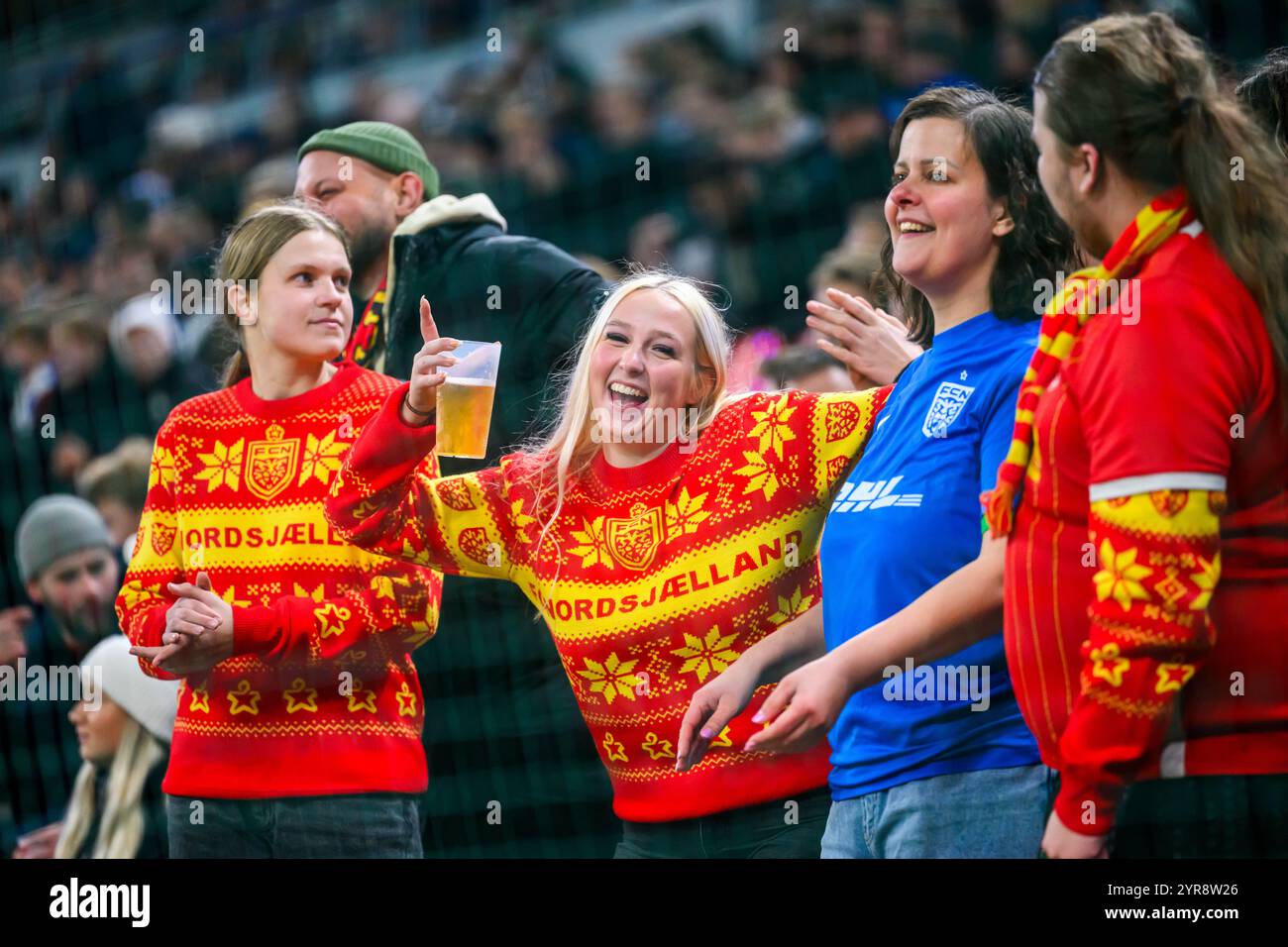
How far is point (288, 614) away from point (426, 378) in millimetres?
389

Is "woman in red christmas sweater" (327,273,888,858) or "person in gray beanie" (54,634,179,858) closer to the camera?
"woman in red christmas sweater" (327,273,888,858)

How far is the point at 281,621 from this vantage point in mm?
2215

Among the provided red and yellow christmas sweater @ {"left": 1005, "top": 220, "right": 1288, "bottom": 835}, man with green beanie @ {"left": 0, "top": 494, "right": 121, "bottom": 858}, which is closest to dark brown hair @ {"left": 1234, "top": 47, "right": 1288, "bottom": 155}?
red and yellow christmas sweater @ {"left": 1005, "top": 220, "right": 1288, "bottom": 835}

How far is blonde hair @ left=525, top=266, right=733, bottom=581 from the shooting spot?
2.08 m

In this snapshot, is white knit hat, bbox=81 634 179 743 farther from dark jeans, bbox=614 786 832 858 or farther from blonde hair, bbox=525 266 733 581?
dark jeans, bbox=614 786 832 858

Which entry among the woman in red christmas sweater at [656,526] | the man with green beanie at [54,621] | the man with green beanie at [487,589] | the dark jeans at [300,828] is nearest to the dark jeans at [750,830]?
the woman in red christmas sweater at [656,526]

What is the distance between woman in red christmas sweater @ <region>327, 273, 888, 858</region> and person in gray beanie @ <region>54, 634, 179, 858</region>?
1.99 feet

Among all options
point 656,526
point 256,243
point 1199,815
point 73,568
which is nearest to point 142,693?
point 73,568

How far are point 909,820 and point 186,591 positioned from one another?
3.14ft

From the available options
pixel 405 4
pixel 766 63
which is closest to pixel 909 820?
pixel 766 63

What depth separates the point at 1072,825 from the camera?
162 cm

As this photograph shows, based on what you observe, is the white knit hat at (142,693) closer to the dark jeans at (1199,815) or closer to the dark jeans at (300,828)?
the dark jeans at (300,828)
